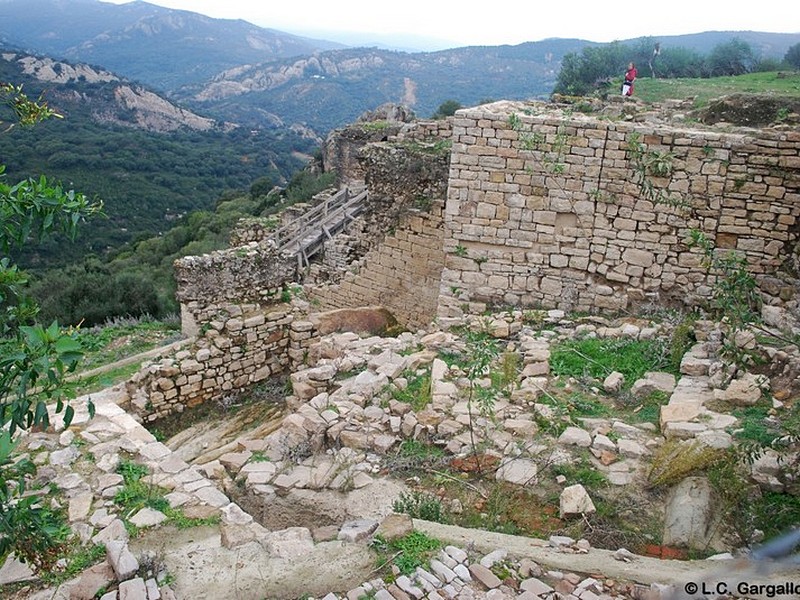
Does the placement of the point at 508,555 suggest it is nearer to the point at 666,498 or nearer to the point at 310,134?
the point at 666,498

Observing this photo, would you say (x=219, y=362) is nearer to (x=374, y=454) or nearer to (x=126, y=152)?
(x=374, y=454)

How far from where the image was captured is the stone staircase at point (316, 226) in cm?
1508

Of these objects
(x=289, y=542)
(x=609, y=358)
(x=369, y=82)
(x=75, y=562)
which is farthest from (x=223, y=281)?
(x=369, y=82)

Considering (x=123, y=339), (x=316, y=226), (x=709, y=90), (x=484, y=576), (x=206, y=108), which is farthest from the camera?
(x=206, y=108)

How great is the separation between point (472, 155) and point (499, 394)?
3.42 metres

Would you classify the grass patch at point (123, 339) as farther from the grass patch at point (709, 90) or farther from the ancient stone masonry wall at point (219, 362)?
the grass patch at point (709, 90)

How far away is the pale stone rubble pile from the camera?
4.01 metres

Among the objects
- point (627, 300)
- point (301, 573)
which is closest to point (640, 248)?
point (627, 300)

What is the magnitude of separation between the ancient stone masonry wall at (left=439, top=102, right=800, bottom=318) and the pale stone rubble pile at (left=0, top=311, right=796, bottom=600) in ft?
4.67

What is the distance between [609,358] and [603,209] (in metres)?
2.12

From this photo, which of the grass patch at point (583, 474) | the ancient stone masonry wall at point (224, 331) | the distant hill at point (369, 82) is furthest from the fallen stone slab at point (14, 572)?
the distant hill at point (369, 82)

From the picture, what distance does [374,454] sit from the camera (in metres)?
5.61

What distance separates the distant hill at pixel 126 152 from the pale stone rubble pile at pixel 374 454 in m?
20.1

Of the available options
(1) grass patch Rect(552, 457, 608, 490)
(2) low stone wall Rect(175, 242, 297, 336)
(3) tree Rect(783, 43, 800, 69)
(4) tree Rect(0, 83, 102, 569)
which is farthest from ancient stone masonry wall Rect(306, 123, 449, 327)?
(3) tree Rect(783, 43, 800, 69)
